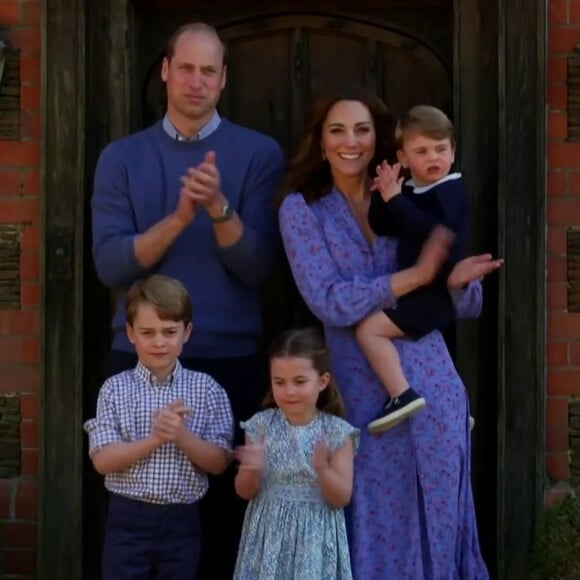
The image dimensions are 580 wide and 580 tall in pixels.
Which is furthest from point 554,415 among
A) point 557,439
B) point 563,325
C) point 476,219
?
point 476,219

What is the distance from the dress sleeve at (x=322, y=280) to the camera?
3996mm

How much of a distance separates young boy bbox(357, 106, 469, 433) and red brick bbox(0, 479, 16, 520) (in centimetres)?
159

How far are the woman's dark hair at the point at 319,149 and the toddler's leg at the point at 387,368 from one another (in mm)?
456

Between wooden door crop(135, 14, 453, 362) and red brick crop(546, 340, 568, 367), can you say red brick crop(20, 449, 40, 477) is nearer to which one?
wooden door crop(135, 14, 453, 362)

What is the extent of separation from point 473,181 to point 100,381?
5.14 feet

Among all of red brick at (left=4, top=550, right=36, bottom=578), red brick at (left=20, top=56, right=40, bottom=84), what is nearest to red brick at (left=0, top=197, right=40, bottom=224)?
red brick at (left=20, top=56, right=40, bottom=84)

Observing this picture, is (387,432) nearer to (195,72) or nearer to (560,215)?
(560,215)

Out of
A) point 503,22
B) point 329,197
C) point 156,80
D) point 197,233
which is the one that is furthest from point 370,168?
point 156,80

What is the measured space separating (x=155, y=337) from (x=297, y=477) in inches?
23.2

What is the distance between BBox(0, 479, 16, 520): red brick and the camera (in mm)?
4898

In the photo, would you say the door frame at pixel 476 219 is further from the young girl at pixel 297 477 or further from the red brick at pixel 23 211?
the young girl at pixel 297 477

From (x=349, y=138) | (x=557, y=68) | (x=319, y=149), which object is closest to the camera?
(x=349, y=138)

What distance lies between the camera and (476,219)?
15.9 feet

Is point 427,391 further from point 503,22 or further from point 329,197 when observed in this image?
point 503,22
